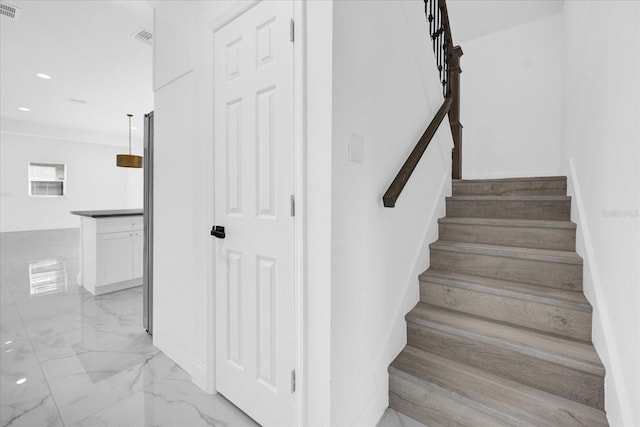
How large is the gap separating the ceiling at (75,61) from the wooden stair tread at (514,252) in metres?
3.45

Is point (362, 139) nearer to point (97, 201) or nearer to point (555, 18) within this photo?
point (555, 18)

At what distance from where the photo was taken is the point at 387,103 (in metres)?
1.64

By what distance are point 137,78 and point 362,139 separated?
517cm

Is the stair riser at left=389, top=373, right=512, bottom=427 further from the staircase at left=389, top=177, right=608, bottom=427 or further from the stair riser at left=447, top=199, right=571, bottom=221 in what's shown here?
the stair riser at left=447, top=199, right=571, bottom=221

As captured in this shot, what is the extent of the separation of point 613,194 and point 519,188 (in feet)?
4.11

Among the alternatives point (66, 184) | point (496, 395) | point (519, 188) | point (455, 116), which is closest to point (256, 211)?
point (496, 395)

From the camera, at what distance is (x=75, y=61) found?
4.30 meters

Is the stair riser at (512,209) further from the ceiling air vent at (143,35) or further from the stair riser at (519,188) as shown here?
the ceiling air vent at (143,35)

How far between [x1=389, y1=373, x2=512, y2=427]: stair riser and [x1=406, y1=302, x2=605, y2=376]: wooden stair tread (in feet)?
1.11

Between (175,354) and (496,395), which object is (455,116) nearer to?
(496,395)

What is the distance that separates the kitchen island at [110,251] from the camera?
346cm

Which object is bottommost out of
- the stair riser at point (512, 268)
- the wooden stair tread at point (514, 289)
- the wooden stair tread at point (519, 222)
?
the wooden stair tread at point (514, 289)

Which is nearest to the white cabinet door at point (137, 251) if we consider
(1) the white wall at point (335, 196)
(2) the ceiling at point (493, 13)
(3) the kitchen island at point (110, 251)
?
(3) the kitchen island at point (110, 251)

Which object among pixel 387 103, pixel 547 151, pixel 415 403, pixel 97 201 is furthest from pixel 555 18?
pixel 97 201
